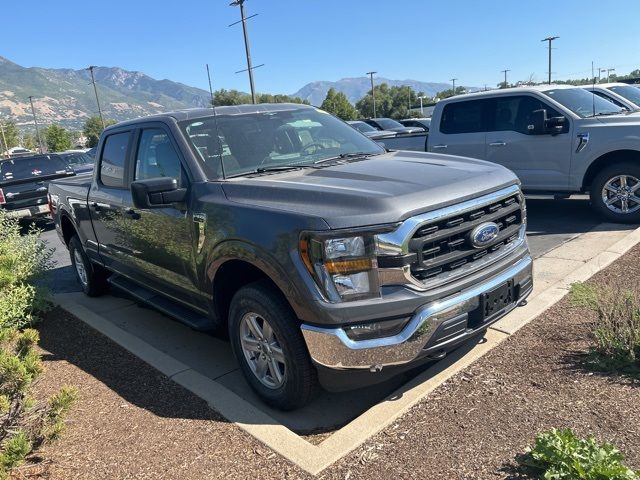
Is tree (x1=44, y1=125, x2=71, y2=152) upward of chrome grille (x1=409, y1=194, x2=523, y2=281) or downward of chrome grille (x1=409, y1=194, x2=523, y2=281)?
upward

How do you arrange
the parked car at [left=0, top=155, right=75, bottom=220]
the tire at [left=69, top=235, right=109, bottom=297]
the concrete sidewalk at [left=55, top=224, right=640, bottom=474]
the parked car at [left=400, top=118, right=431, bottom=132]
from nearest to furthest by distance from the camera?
the concrete sidewalk at [left=55, top=224, right=640, bottom=474] → the tire at [left=69, top=235, right=109, bottom=297] → the parked car at [left=0, top=155, right=75, bottom=220] → the parked car at [left=400, top=118, right=431, bottom=132]

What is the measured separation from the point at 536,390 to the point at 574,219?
5.42 m

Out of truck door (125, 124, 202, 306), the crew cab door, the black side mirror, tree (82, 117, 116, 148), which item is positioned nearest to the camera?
the black side mirror

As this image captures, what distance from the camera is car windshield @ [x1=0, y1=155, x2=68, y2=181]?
12234 millimetres

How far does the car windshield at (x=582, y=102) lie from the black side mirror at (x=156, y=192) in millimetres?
6076

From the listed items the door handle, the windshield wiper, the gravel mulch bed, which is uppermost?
the windshield wiper

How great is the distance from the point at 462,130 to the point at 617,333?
5.63m

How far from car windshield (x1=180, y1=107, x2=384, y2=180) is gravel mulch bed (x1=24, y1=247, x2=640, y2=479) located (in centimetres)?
168

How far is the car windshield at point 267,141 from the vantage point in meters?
3.94

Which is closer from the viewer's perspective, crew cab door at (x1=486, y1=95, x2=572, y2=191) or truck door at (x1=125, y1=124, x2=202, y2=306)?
truck door at (x1=125, y1=124, x2=202, y2=306)

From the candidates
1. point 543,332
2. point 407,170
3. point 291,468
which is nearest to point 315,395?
point 291,468

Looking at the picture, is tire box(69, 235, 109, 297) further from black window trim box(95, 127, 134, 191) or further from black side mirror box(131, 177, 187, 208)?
black side mirror box(131, 177, 187, 208)

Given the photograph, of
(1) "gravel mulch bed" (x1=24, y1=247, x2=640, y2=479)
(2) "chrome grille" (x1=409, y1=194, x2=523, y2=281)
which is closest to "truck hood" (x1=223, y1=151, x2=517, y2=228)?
(2) "chrome grille" (x1=409, y1=194, x2=523, y2=281)

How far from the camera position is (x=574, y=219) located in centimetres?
790
